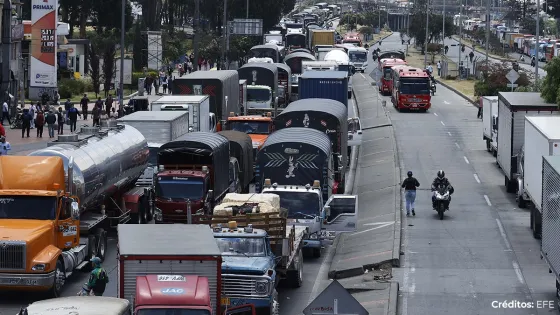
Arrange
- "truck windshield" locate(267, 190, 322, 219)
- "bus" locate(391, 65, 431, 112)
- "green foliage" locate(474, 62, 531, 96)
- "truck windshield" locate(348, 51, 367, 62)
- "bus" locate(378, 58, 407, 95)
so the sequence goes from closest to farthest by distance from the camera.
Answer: "truck windshield" locate(267, 190, 322, 219), "bus" locate(391, 65, 431, 112), "green foliage" locate(474, 62, 531, 96), "bus" locate(378, 58, 407, 95), "truck windshield" locate(348, 51, 367, 62)

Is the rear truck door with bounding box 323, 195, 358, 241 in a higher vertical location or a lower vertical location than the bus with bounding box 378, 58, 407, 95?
lower

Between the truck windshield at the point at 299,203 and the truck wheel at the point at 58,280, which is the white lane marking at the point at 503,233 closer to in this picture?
the truck windshield at the point at 299,203

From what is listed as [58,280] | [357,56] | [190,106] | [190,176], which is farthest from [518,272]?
[357,56]

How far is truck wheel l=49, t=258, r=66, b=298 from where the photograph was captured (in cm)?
2666

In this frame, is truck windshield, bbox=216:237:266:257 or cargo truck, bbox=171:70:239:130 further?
cargo truck, bbox=171:70:239:130

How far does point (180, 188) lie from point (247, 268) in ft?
35.2

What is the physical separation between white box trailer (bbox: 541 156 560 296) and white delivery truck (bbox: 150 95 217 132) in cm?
2056

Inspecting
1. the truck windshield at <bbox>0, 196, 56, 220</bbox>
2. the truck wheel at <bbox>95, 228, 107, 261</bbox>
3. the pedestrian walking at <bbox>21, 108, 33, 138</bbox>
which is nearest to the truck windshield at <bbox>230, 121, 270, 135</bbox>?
the pedestrian walking at <bbox>21, 108, 33, 138</bbox>

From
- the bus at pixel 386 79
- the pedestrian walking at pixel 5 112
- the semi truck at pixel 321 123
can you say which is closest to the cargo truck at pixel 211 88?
the semi truck at pixel 321 123

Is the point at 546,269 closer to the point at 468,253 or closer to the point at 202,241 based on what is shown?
the point at 468,253

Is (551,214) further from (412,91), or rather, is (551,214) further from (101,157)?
(412,91)

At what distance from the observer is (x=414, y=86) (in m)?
72.2

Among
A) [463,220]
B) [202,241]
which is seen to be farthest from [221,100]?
[202,241]

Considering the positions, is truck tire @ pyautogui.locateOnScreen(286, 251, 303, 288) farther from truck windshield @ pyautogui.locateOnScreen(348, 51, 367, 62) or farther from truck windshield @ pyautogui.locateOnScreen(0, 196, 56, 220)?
truck windshield @ pyautogui.locateOnScreen(348, 51, 367, 62)
